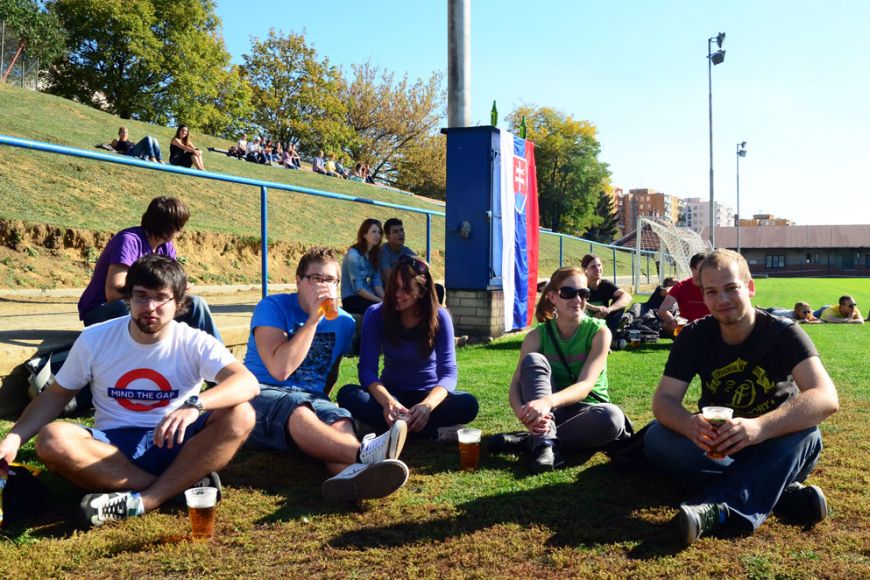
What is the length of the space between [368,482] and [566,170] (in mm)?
60124

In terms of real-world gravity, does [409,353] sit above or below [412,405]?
above

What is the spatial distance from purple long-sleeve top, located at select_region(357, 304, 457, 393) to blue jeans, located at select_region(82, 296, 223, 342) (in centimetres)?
114

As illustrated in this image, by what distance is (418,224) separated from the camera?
452 inches

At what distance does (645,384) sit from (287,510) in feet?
12.9

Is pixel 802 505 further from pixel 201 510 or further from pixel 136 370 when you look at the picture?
pixel 136 370

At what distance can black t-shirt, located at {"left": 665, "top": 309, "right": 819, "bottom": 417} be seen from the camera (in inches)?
115

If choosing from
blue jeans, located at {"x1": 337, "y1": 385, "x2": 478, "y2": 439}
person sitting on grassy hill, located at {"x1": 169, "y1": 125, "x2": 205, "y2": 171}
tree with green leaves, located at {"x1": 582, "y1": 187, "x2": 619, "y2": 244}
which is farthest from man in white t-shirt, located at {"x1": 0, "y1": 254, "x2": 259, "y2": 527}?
tree with green leaves, located at {"x1": 582, "y1": 187, "x2": 619, "y2": 244}

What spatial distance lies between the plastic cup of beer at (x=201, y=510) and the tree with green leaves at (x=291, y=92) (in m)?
41.9

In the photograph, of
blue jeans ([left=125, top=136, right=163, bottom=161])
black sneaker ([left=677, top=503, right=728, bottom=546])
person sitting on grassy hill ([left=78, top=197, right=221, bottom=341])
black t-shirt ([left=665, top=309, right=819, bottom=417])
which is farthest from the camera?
blue jeans ([left=125, top=136, right=163, bottom=161])

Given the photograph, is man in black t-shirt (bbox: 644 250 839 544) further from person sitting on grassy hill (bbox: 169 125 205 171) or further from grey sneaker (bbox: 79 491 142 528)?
person sitting on grassy hill (bbox: 169 125 205 171)

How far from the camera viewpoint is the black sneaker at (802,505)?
280 cm

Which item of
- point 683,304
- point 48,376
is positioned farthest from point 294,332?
point 683,304

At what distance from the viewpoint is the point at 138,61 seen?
36.2 meters

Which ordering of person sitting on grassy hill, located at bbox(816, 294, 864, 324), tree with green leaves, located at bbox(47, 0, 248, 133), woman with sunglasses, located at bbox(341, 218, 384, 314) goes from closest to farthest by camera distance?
woman with sunglasses, located at bbox(341, 218, 384, 314)
person sitting on grassy hill, located at bbox(816, 294, 864, 324)
tree with green leaves, located at bbox(47, 0, 248, 133)
